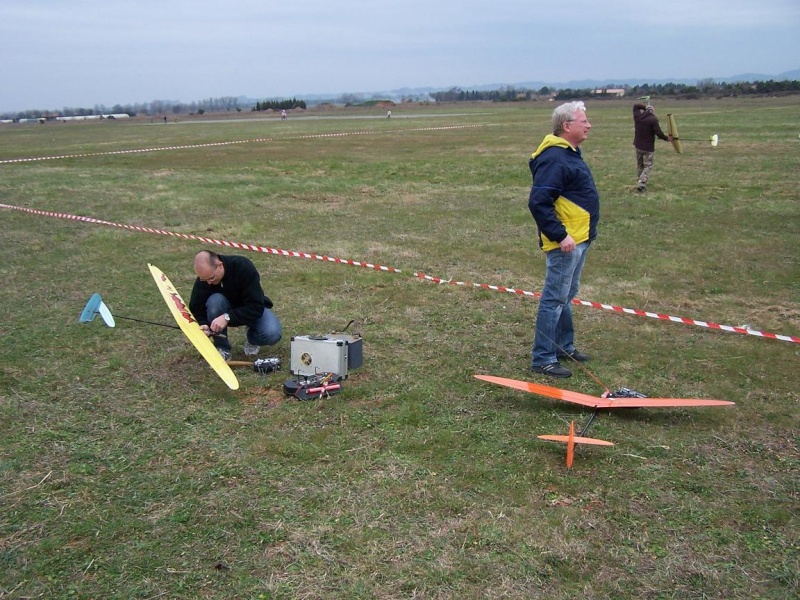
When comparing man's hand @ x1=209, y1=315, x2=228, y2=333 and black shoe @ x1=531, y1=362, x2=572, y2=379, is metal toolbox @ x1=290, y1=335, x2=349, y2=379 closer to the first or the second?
man's hand @ x1=209, y1=315, x2=228, y2=333

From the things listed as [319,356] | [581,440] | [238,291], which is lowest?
[581,440]

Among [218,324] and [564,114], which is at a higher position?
[564,114]

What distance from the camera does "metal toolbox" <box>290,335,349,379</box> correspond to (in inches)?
208

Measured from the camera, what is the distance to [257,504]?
3752 mm

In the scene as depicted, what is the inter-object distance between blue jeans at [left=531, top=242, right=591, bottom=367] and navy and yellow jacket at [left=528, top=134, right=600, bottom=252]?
127 mm

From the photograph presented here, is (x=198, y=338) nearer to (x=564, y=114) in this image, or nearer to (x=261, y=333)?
(x=261, y=333)

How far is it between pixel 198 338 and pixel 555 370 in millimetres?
3015

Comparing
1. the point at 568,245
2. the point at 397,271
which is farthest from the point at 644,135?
the point at 568,245

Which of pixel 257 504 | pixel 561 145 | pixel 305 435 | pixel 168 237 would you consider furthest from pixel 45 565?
pixel 168 237

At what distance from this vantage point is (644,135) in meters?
13.5

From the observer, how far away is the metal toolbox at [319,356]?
5277 mm

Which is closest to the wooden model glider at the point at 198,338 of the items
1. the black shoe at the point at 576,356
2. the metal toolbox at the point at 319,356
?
the metal toolbox at the point at 319,356

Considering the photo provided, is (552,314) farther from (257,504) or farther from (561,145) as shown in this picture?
(257,504)

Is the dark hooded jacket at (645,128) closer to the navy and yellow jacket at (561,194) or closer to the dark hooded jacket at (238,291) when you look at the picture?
the navy and yellow jacket at (561,194)
